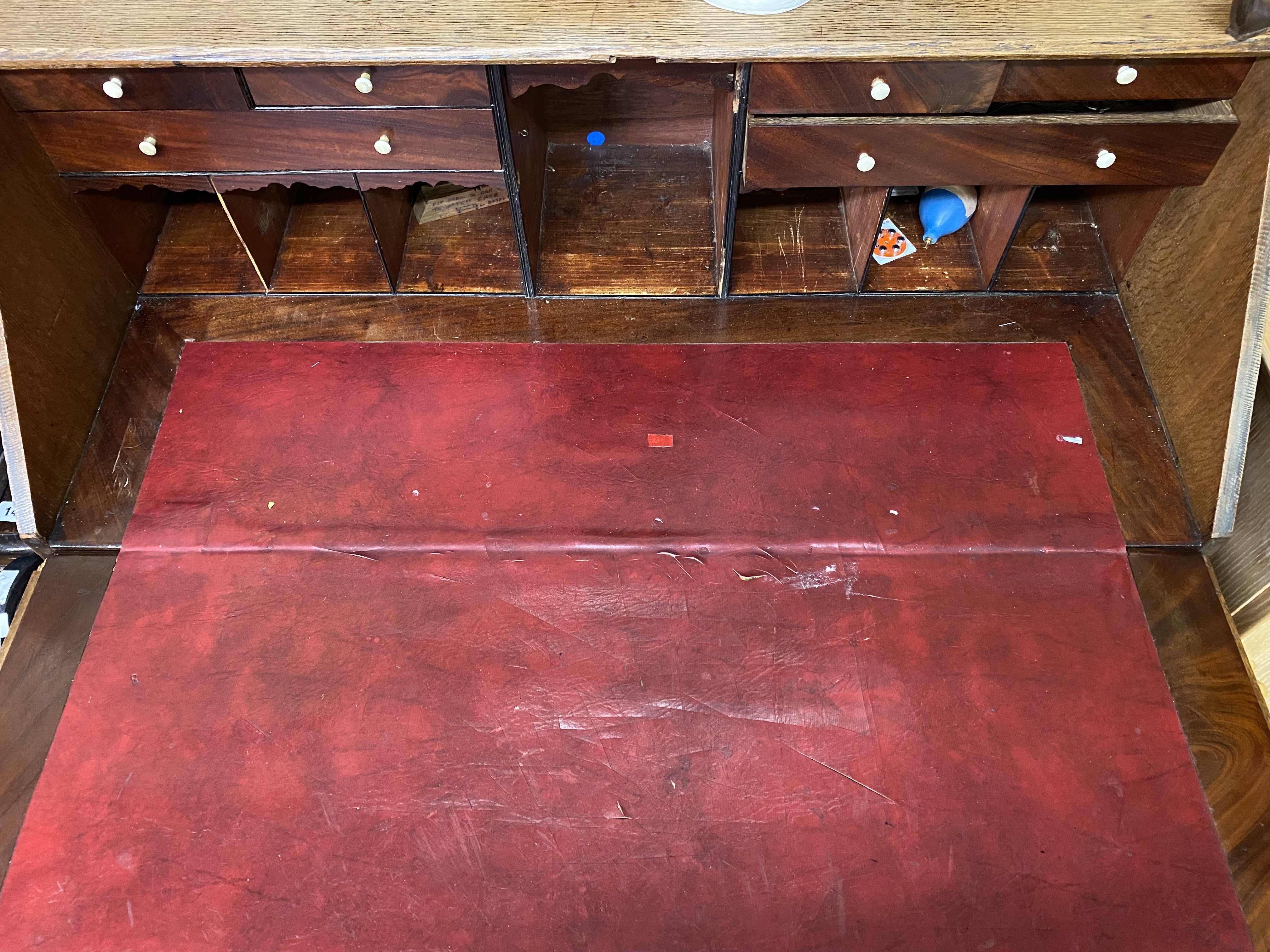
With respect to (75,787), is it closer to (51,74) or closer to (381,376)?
(381,376)

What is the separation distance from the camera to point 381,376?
2012 millimetres

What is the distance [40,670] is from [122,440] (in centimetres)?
52

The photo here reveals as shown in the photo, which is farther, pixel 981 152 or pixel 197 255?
pixel 197 255

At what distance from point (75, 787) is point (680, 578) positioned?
1149 millimetres

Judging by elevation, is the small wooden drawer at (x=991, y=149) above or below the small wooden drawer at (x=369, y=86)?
above

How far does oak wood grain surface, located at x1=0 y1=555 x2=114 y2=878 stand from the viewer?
158 cm

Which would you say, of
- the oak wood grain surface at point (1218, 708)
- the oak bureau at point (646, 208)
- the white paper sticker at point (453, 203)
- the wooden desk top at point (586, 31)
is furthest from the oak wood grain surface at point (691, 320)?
the wooden desk top at point (586, 31)

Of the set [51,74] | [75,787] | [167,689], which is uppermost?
[51,74]

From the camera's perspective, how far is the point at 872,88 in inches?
66.3

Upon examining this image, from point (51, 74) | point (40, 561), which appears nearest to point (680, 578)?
point (40, 561)

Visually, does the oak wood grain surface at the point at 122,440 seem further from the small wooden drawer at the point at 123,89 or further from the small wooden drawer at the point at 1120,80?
the small wooden drawer at the point at 1120,80

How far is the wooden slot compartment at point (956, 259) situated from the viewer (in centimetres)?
209

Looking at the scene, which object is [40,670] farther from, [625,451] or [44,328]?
[625,451]

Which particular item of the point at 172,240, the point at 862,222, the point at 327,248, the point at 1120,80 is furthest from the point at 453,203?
the point at 1120,80
